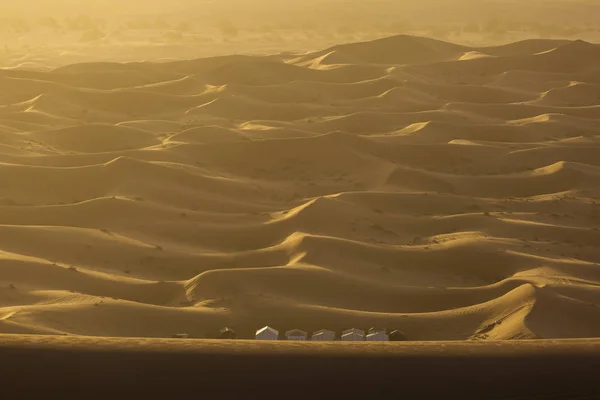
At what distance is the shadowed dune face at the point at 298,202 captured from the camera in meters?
5.35

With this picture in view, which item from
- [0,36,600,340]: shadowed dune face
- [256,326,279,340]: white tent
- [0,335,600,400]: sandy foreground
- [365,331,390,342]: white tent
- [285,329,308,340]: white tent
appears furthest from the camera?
[0,36,600,340]: shadowed dune face

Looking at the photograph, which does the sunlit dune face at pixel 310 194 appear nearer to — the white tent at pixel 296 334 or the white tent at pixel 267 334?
the white tent at pixel 296 334

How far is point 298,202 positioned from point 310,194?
34cm

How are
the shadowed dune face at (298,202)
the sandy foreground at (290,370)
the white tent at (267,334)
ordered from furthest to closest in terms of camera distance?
the shadowed dune face at (298,202)
the white tent at (267,334)
the sandy foreground at (290,370)

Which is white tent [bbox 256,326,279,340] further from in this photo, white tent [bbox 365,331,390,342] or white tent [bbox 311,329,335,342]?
white tent [bbox 365,331,390,342]

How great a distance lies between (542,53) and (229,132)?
755 centimetres

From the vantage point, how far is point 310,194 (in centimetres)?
838

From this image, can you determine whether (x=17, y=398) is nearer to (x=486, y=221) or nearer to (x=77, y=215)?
(x=77, y=215)

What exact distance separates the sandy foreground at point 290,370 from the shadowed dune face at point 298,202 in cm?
172

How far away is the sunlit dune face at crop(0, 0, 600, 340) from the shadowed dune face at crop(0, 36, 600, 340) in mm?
22

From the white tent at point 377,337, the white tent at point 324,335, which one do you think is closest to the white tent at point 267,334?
the white tent at point 324,335

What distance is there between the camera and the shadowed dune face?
535cm

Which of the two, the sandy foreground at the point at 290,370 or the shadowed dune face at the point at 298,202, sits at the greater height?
the shadowed dune face at the point at 298,202

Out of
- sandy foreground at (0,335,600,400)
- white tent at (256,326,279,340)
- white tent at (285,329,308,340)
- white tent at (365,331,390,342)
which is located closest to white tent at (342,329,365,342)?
white tent at (365,331,390,342)
